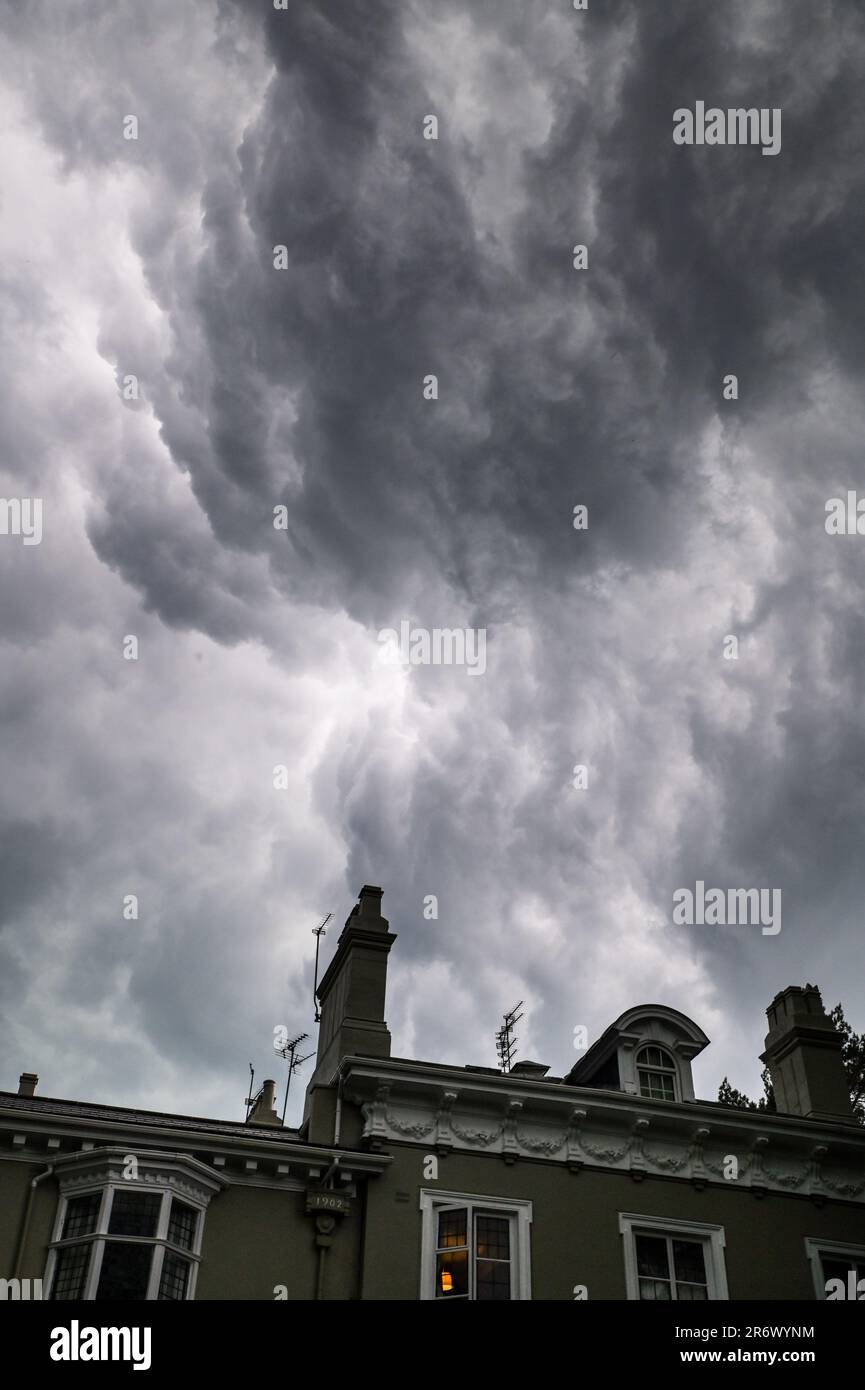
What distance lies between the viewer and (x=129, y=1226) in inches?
612

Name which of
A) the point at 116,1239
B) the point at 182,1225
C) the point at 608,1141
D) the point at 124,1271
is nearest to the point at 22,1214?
the point at 116,1239

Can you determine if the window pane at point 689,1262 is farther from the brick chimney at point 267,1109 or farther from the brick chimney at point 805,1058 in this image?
the brick chimney at point 267,1109

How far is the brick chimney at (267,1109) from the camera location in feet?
82.9

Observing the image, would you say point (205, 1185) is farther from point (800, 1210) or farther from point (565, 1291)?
point (800, 1210)

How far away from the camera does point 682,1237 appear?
18.4 metres

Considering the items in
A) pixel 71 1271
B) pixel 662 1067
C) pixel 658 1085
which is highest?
pixel 662 1067

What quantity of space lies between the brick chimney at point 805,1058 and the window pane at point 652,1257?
13.6ft

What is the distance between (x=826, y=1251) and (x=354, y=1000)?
9084mm

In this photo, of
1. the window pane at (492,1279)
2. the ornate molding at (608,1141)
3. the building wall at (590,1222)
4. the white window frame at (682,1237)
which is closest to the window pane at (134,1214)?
the building wall at (590,1222)

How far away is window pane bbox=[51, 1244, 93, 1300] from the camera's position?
49.1 ft

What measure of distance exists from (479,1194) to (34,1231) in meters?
6.70

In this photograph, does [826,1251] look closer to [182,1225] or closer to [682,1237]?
[682,1237]

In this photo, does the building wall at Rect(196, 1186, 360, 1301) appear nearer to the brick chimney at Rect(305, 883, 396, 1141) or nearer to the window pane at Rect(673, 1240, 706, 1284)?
the brick chimney at Rect(305, 883, 396, 1141)
